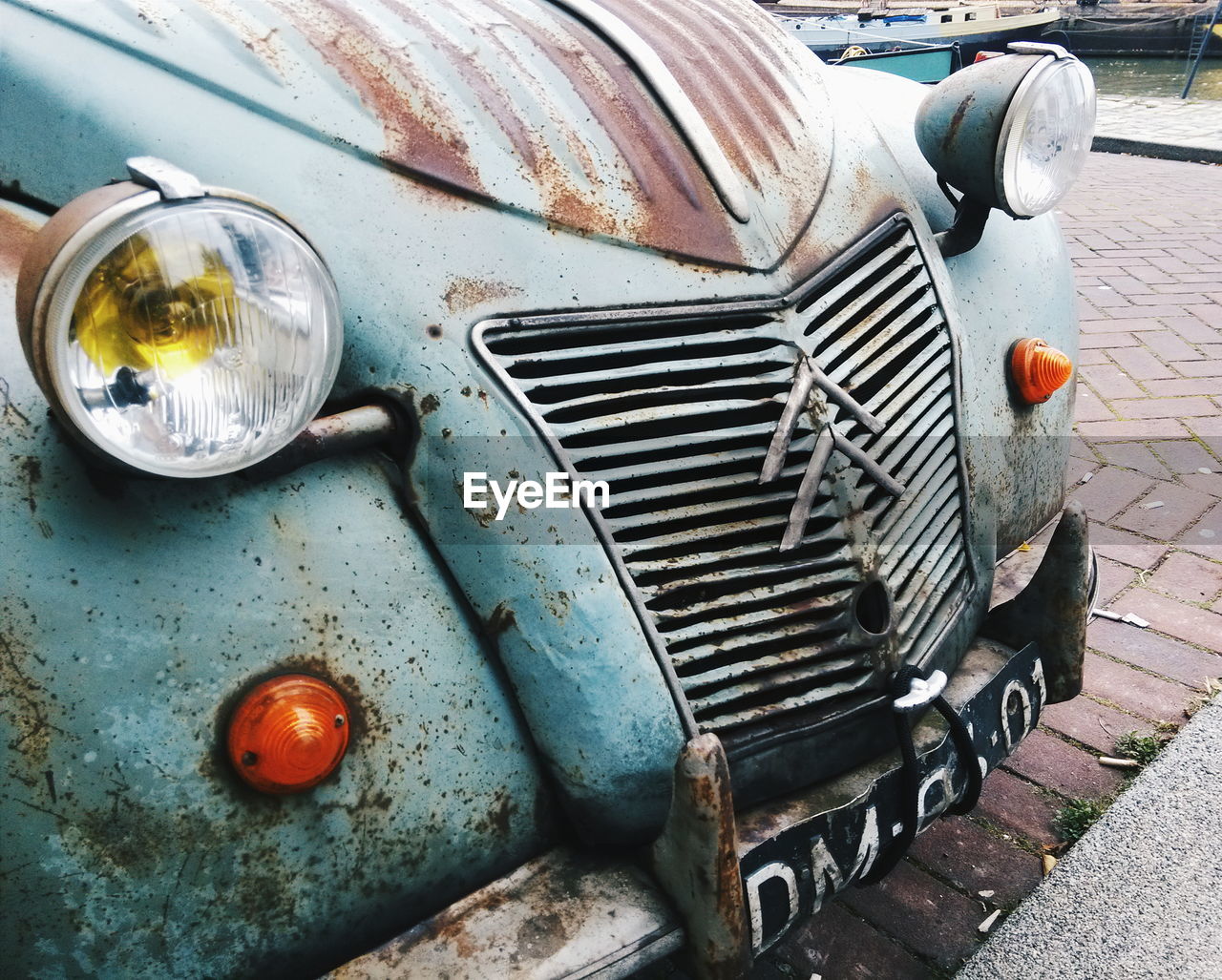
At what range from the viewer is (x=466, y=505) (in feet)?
4.60

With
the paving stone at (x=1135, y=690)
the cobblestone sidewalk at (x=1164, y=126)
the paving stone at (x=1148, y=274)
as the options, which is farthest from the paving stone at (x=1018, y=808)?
the cobblestone sidewalk at (x=1164, y=126)

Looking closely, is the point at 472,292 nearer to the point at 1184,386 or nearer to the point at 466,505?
the point at 466,505

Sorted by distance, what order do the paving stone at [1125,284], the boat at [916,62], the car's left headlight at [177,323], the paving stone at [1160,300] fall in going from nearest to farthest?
1. the car's left headlight at [177,323]
2. the paving stone at [1160,300]
3. the paving stone at [1125,284]
4. the boat at [916,62]

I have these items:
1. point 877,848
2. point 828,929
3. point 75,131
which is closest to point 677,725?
point 877,848

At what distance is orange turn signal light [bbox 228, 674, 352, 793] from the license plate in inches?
21.3

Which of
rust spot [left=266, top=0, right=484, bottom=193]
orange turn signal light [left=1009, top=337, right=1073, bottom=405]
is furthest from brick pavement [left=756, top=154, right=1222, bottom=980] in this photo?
rust spot [left=266, top=0, right=484, bottom=193]

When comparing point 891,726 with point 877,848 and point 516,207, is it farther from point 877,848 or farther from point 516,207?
point 516,207

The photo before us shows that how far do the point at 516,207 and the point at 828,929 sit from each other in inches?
58.1

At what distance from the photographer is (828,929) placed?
83.9 inches

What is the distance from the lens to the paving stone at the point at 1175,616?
305cm

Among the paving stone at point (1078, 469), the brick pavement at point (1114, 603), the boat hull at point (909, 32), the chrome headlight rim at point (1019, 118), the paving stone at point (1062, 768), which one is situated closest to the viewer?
the chrome headlight rim at point (1019, 118)

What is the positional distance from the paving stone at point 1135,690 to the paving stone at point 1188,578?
0.47 meters

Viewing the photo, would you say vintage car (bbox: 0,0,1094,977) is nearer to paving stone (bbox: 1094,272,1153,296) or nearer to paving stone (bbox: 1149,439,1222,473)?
paving stone (bbox: 1149,439,1222,473)

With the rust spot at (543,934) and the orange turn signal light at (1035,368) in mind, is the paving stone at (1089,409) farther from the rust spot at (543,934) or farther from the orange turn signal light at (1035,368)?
the rust spot at (543,934)
